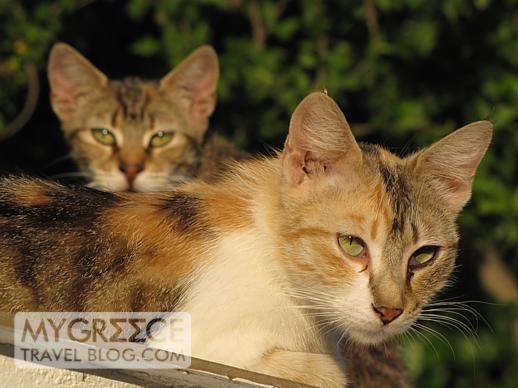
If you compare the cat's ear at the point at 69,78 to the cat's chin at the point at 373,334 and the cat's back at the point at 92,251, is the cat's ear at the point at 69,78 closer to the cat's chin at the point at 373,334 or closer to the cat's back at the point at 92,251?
the cat's back at the point at 92,251

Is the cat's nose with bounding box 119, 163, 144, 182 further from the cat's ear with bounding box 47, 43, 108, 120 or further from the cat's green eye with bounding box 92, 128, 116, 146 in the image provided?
the cat's ear with bounding box 47, 43, 108, 120

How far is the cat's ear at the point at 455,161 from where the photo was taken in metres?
2.69

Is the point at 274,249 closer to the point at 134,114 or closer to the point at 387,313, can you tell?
the point at 387,313

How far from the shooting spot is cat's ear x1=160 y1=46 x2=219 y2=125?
14.6ft

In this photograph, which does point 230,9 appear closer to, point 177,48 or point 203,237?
point 177,48

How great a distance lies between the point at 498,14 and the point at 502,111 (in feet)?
1.97

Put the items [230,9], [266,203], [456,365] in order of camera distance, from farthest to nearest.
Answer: [456,365], [230,9], [266,203]

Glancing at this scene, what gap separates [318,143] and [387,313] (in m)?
0.56

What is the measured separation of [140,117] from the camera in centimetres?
455

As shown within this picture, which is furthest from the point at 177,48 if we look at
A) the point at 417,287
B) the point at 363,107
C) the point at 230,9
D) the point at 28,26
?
the point at 417,287

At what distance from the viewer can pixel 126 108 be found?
4.56m

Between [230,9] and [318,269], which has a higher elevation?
[230,9]

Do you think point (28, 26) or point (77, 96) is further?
point (77, 96)

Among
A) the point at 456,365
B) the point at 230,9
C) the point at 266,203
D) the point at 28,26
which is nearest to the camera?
the point at 266,203
